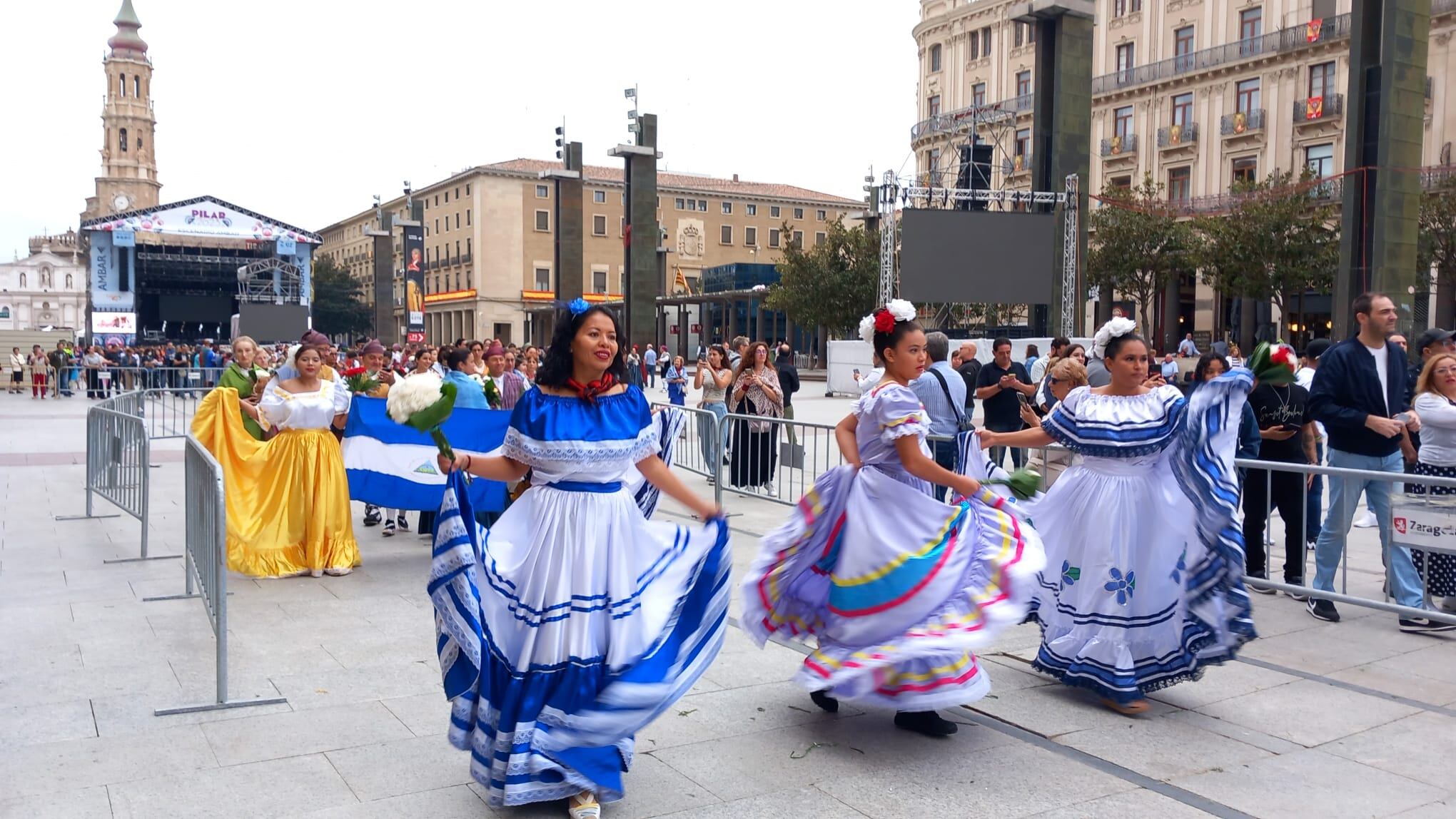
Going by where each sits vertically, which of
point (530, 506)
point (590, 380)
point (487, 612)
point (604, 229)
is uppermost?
point (604, 229)

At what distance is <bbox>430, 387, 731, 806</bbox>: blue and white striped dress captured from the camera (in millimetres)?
3688

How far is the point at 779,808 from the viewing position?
3904 mm

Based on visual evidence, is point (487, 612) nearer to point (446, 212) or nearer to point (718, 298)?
point (718, 298)

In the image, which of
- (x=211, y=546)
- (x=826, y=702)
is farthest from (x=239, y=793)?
(x=826, y=702)

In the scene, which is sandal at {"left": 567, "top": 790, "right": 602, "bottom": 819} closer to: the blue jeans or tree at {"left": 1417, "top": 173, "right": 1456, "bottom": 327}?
the blue jeans

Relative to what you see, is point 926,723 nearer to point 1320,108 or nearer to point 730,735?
point 730,735

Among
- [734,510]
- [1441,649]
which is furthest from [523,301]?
[1441,649]

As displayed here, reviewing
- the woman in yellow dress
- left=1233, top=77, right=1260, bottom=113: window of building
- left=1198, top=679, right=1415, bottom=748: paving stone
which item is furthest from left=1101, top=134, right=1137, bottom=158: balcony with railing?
left=1198, top=679, right=1415, bottom=748: paving stone

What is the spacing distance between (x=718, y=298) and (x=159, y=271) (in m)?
32.8

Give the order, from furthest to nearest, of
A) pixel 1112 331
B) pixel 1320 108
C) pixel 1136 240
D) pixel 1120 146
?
pixel 1120 146 < pixel 1320 108 < pixel 1136 240 < pixel 1112 331

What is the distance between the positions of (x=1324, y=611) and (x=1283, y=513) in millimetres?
745

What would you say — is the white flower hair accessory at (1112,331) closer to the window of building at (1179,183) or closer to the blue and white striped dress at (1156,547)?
the blue and white striped dress at (1156,547)

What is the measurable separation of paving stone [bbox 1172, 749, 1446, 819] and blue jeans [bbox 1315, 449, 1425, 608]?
7.86 ft

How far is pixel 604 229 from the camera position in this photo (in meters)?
88.4
